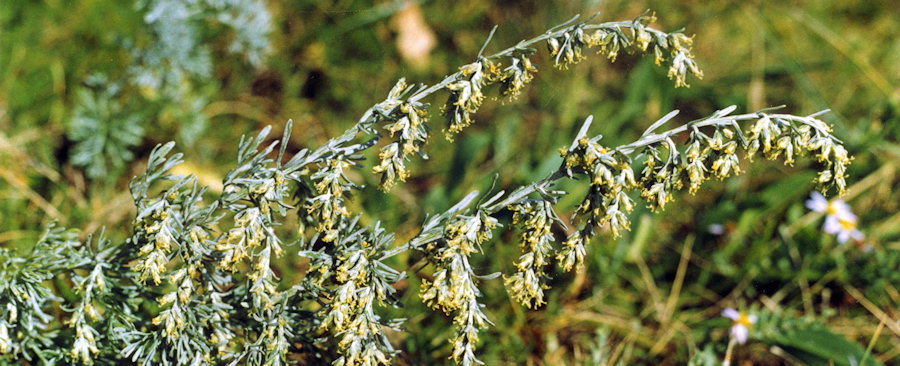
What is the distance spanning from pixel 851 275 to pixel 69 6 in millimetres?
4122

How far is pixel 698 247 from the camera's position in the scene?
3.69 m

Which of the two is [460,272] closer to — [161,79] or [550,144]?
[550,144]

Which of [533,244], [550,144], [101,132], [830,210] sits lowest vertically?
[830,210]

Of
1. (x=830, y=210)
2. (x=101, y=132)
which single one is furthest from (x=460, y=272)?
(x=830, y=210)

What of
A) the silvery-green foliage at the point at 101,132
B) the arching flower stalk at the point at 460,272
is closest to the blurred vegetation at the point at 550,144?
the silvery-green foliage at the point at 101,132

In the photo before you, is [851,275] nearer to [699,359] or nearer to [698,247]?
[698,247]

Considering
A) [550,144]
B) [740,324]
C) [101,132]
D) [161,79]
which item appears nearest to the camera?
[740,324]

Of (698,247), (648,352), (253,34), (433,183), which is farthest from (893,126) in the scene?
(253,34)

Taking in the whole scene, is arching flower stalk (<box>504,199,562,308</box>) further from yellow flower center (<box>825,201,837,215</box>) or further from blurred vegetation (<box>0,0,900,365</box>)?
yellow flower center (<box>825,201,837,215</box>)

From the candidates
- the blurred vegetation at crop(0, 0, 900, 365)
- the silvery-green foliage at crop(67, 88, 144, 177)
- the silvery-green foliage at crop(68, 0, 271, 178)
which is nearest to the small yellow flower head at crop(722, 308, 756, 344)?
the blurred vegetation at crop(0, 0, 900, 365)

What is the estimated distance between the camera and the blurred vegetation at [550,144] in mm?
3232

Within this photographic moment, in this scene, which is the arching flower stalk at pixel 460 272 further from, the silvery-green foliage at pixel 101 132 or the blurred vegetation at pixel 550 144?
the silvery-green foliage at pixel 101 132

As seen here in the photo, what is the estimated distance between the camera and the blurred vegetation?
3.23m

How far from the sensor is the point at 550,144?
4125 millimetres
